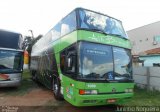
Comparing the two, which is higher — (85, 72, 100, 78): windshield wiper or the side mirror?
the side mirror

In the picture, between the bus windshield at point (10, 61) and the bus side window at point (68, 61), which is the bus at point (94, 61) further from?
the bus windshield at point (10, 61)

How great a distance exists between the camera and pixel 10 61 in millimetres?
11609

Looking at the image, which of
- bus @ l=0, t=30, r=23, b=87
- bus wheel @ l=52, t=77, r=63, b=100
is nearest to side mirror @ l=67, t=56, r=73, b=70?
bus wheel @ l=52, t=77, r=63, b=100

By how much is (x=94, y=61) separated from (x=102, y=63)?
1.00 feet

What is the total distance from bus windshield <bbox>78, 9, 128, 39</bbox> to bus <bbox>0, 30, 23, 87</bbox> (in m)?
5.80

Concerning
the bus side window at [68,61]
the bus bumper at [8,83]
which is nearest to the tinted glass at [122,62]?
the bus side window at [68,61]

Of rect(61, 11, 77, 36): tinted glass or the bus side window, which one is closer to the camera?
the bus side window

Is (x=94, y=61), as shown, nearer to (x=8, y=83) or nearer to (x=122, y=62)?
(x=122, y=62)

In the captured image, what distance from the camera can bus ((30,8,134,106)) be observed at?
655cm

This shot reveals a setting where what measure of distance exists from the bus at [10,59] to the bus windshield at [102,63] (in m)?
6.24

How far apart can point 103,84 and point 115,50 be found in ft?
4.40

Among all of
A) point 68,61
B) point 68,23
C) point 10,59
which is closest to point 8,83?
point 10,59

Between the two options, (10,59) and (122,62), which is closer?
(122,62)

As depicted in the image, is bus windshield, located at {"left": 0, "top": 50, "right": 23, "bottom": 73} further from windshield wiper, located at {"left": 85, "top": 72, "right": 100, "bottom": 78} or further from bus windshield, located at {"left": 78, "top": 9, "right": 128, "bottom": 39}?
windshield wiper, located at {"left": 85, "top": 72, "right": 100, "bottom": 78}
